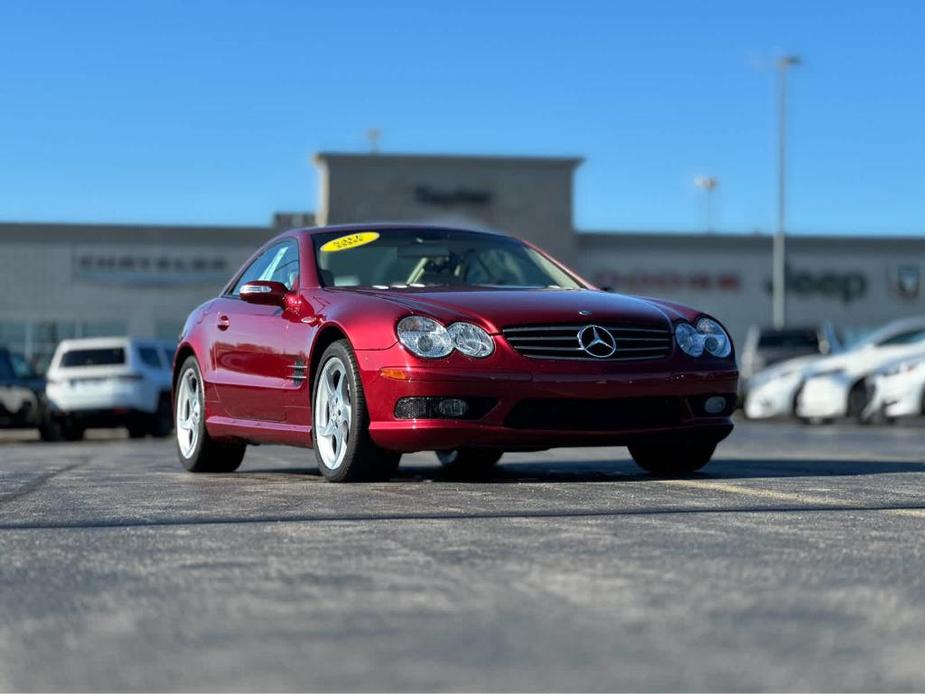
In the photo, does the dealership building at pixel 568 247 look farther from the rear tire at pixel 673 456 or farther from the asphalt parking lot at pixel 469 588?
the asphalt parking lot at pixel 469 588

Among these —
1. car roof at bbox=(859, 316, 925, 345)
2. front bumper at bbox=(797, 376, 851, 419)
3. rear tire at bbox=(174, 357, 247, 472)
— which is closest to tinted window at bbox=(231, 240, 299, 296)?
rear tire at bbox=(174, 357, 247, 472)

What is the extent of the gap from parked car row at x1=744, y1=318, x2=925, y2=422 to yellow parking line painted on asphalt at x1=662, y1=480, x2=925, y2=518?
12512 mm

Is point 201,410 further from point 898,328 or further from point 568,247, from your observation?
point 568,247

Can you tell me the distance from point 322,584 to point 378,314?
3.60 metres

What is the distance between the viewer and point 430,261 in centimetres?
929

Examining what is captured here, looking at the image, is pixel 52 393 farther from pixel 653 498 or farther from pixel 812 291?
pixel 812 291

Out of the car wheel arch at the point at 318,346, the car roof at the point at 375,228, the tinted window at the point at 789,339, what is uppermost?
the car roof at the point at 375,228

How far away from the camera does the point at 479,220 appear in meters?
55.0

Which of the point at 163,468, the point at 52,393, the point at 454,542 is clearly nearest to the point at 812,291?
the point at 52,393

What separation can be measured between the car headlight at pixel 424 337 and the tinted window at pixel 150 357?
15.0 m

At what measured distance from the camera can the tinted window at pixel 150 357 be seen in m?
22.5

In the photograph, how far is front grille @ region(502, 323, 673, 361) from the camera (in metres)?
7.90

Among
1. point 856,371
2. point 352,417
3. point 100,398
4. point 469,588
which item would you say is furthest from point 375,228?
point 856,371

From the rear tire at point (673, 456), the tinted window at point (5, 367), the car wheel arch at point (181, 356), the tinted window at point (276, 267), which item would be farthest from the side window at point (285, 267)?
the tinted window at point (5, 367)
